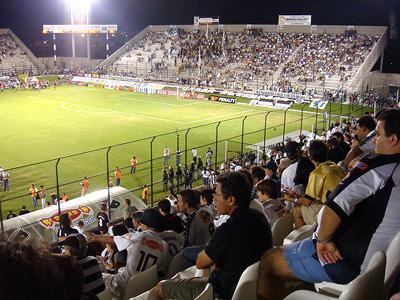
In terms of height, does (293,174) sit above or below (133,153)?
above

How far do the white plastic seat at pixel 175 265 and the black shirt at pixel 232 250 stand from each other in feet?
4.43

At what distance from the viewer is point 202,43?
6494 centimetres

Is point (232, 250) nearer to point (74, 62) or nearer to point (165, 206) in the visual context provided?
point (165, 206)

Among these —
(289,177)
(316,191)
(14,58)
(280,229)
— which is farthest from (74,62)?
(316,191)

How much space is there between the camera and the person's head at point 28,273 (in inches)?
60.2

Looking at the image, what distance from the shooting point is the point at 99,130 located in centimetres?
3319

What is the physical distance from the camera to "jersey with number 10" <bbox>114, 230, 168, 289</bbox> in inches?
204

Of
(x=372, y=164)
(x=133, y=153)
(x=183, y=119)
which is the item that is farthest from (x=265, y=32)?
(x=372, y=164)

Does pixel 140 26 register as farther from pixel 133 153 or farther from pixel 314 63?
pixel 133 153

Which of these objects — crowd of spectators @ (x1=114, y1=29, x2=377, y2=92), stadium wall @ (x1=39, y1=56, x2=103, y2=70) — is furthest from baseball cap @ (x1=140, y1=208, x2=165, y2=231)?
stadium wall @ (x1=39, y1=56, x2=103, y2=70)

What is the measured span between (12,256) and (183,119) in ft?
117

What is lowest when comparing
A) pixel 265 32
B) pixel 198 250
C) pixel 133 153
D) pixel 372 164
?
pixel 133 153

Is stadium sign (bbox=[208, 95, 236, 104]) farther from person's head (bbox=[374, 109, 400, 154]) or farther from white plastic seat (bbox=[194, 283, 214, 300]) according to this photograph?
white plastic seat (bbox=[194, 283, 214, 300])

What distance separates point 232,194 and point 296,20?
58.5 meters
